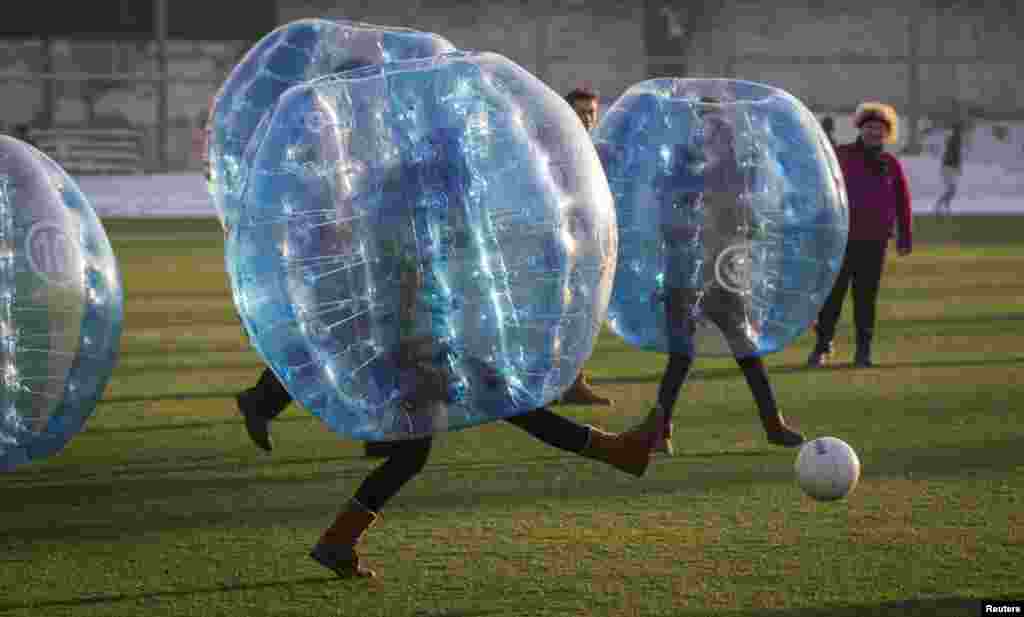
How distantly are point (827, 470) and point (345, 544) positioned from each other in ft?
7.48

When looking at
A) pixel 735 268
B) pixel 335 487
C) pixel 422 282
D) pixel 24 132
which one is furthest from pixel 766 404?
pixel 24 132

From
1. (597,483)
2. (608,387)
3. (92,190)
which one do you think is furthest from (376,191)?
(92,190)

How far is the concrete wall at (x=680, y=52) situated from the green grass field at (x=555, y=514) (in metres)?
24.2

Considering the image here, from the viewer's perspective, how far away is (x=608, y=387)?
38.3 ft

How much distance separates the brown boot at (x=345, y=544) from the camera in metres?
6.45

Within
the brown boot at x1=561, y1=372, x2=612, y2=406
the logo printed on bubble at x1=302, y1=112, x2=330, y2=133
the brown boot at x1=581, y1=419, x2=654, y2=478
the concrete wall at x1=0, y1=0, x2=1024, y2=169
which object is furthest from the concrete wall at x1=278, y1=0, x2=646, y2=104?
the logo printed on bubble at x1=302, y1=112, x2=330, y2=133

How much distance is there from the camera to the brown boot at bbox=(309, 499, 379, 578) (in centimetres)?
645

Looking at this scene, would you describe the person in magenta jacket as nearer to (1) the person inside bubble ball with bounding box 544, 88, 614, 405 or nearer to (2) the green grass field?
(2) the green grass field

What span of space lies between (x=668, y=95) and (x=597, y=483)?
6.48ft

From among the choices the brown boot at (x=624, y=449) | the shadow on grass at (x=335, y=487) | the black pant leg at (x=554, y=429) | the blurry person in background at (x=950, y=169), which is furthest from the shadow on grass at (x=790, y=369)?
the blurry person in background at (x=950, y=169)

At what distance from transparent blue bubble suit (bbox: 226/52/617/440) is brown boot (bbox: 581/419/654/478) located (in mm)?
589

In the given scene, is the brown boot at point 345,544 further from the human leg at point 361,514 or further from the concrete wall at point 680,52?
the concrete wall at point 680,52

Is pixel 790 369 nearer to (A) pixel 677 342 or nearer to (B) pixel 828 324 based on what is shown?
(B) pixel 828 324

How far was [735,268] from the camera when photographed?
8.48 m
